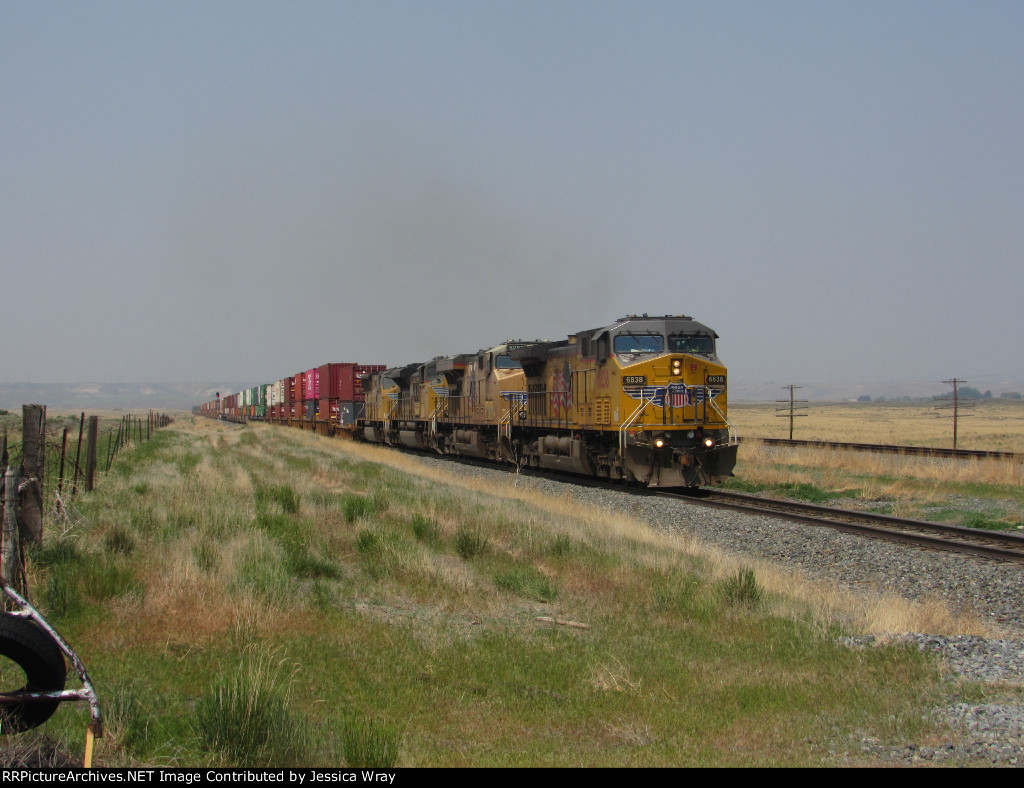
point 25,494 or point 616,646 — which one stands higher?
point 25,494

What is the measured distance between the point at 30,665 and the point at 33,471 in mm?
4626

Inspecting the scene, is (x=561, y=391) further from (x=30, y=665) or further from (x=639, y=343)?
(x=30, y=665)

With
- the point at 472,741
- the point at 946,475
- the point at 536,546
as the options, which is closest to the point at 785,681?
the point at 472,741

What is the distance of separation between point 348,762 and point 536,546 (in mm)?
7003

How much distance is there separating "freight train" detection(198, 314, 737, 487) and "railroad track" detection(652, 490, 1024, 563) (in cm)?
133

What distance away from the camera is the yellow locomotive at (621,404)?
19.2 metres

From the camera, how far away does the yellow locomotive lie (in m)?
19.2

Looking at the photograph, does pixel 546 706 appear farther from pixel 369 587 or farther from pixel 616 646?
pixel 369 587

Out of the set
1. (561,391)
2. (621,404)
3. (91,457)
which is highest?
(561,391)

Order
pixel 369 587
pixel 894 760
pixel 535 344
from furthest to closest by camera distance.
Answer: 1. pixel 535 344
2. pixel 369 587
3. pixel 894 760

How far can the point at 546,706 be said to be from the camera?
5.59m

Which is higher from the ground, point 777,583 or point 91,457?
point 91,457

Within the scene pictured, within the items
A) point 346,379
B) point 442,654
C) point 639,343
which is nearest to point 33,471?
point 442,654

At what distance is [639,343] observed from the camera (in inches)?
778
